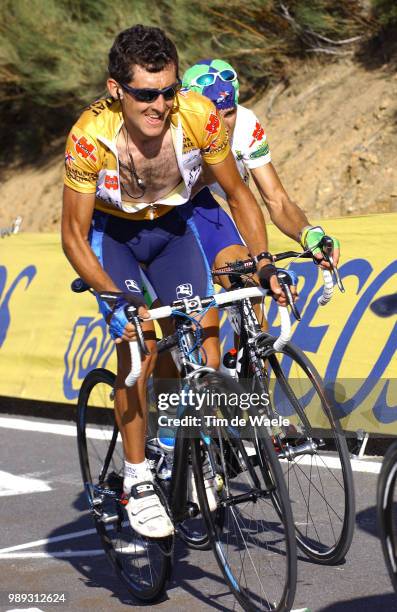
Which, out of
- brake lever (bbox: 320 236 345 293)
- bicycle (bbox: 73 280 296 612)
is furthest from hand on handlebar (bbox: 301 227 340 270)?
bicycle (bbox: 73 280 296 612)

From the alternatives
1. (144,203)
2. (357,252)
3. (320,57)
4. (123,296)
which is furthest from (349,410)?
(320,57)

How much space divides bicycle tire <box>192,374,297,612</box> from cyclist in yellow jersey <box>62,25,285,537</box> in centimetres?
30

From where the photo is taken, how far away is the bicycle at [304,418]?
4.64 meters

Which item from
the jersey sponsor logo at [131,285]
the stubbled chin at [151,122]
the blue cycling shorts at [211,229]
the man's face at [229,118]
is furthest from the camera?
the man's face at [229,118]

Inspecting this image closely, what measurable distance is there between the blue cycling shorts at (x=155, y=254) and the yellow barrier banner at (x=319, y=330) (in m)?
0.67

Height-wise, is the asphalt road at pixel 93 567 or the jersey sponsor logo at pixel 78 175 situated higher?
the jersey sponsor logo at pixel 78 175

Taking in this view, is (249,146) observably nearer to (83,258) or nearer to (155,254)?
(155,254)

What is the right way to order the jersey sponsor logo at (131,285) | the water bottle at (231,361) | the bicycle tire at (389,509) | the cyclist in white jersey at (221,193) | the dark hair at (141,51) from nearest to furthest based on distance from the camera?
the bicycle tire at (389,509), the dark hair at (141,51), the jersey sponsor logo at (131,285), the water bottle at (231,361), the cyclist in white jersey at (221,193)

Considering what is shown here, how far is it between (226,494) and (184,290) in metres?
1.07

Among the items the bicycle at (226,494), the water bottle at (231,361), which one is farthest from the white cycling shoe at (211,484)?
the water bottle at (231,361)

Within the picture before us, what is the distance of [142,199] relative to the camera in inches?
195

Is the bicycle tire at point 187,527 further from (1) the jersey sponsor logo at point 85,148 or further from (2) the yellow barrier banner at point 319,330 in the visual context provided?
(1) the jersey sponsor logo at point 85,148

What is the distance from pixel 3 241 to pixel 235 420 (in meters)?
6.57

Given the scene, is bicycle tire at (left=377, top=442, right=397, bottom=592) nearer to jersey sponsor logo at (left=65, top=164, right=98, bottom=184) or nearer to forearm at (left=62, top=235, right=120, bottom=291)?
forearm at (left=62, top=235, right=120, bottom=291)
